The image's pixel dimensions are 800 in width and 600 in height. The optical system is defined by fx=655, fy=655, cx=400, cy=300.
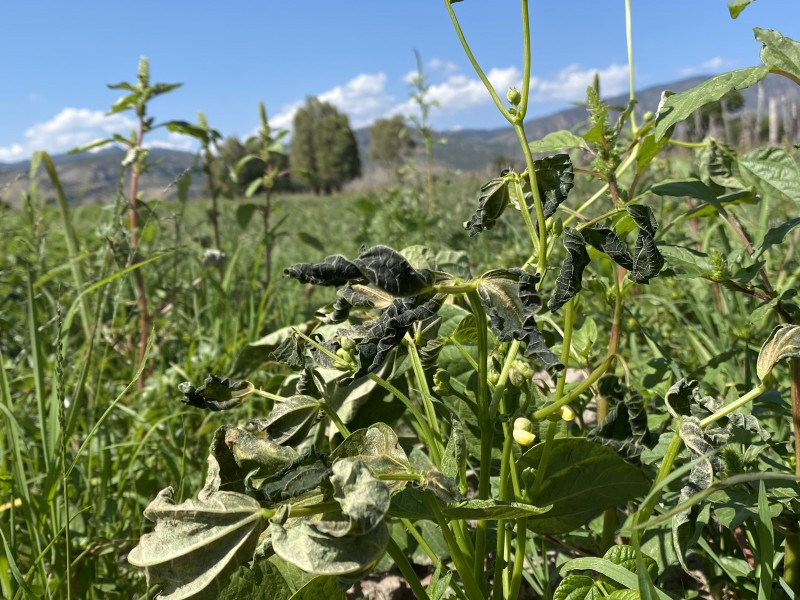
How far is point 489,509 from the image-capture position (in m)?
0.75

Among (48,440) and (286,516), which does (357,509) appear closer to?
(286,516)

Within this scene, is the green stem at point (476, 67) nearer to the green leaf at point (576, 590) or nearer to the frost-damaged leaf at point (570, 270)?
the frost-damaged leaf at point (570, 270)

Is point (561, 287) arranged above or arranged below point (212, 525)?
above

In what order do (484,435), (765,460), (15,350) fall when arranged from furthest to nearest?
(15,350) < (765,460) < (484,435)

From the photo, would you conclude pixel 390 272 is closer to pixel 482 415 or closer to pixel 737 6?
pixel 482 415

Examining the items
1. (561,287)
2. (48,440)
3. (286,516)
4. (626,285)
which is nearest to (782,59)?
(626,285)

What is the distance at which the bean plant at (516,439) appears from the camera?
72 cm

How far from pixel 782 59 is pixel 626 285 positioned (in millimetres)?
381

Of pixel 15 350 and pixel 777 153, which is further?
pixel 15 350

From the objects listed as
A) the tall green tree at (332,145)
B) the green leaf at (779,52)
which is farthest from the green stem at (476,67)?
the tall green tree at (332,145)

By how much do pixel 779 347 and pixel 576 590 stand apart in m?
0.40

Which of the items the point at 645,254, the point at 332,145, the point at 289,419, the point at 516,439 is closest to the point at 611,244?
the point at 645,254

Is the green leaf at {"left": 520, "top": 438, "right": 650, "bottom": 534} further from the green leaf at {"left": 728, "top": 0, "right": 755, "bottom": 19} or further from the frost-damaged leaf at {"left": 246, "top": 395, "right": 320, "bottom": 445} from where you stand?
the green leaf at {"left": 728, "top": 0, "right": 755, "bottom": 19}

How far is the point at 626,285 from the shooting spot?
41.8 inches
